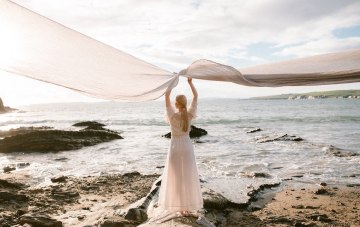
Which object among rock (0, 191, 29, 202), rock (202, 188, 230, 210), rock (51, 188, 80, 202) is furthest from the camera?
Result: rock (51, 188, 80, 202)

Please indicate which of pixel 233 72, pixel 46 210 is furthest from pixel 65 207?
pixel 233 72

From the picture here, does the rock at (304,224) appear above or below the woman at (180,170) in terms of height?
below

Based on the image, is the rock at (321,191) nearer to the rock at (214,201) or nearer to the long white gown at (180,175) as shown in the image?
the rock at (214,201)

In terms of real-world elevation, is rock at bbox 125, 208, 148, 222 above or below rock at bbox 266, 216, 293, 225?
above

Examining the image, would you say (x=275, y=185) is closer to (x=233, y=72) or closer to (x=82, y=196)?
(x=82, y=196)

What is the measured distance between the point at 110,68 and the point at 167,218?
250 cm

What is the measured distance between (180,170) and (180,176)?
4.0 inches

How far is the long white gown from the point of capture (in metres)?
5.63

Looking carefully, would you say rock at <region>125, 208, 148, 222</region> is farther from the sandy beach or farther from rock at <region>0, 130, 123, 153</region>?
rock at <region>0, 130, 123, 153</region>

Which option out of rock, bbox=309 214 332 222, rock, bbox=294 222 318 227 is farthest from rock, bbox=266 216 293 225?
rock, bbox=309 214 332 222

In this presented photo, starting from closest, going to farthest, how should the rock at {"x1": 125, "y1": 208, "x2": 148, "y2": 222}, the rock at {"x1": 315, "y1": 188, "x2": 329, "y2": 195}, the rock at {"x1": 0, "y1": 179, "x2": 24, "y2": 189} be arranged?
the rock at {"x1": 125, "y1": 208, "x2": 148, "y2": 222} → the rock at {"x1": 315, "y1": 188, "x2": 329, "y2": 195} → the rock at {"x1": 0, "y1": 179, "x2": 24, "y2": 189}

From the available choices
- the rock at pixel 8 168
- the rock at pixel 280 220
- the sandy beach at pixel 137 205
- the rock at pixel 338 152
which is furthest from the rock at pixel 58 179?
the rock at pixel 338 152

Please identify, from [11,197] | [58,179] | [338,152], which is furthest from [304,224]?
[338,152]

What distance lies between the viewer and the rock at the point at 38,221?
5.88m
